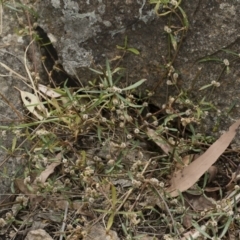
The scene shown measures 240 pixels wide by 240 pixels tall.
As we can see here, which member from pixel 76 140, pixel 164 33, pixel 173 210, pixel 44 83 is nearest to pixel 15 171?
pixel 76 140

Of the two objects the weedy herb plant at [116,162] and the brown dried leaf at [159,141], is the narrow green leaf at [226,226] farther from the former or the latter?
the brown dried leaf at [159,141]

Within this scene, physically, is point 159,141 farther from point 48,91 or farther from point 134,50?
point 48,91

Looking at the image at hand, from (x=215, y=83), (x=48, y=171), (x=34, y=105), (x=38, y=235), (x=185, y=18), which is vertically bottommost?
(x=38, y=235)

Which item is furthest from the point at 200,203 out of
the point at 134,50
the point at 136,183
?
the point at 134,50

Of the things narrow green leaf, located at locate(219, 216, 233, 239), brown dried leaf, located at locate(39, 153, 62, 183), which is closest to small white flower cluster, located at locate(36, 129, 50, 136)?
brown dried leaf, located at locate(39, 153, 62, 183)

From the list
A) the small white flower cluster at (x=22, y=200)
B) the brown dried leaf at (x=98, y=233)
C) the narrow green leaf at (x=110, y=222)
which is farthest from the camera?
the small white flower cluster at (x=22, y=200)

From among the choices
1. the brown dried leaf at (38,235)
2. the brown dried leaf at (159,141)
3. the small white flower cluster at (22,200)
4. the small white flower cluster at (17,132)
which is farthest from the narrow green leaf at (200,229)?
the small white flower cluster at (17,132)
